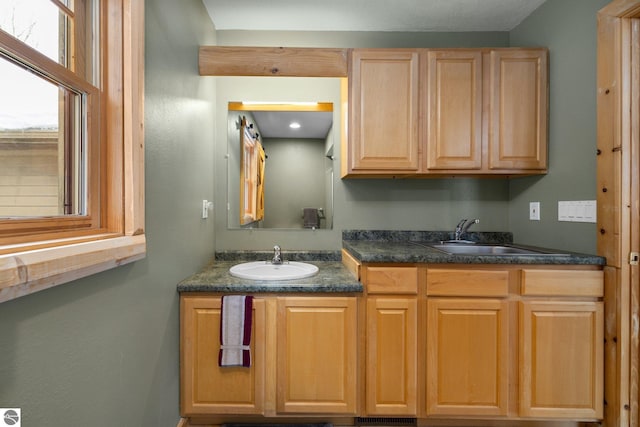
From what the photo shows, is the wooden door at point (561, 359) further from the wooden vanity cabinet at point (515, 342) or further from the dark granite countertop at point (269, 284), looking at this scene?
the dark granite countertop at point (269, 284)

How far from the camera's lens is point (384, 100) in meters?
1.87

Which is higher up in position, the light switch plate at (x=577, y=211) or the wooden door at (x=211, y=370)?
the light switch plate at (x=577, y=211)

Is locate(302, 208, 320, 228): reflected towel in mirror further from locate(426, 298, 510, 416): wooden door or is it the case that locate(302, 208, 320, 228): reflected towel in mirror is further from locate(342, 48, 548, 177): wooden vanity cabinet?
locate(426, 298, 510, 416): wooden door

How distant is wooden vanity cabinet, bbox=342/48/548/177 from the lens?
6.11 feet

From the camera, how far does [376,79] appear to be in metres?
1.87

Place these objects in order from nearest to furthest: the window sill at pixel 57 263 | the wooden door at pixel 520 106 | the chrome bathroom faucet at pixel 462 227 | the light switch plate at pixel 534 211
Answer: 1. the window sill at pixel 57 263
2. the wooden door at pixel 520 106
3. the light switch plate at pixel 534 211
4. the chrome bathroom faucet at pixel 462 227

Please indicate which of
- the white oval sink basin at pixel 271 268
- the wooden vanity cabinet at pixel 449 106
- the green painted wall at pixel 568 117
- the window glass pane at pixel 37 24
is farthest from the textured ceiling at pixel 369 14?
the white oval sink basin at pixel 271 268

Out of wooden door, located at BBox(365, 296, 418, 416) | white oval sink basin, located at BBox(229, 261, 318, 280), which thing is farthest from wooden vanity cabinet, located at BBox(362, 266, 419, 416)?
white oval sink basin, located at BBox(229, 261, 318, 280)

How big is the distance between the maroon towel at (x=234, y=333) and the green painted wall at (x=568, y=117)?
1923mm

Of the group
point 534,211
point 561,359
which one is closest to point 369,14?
point 534,211

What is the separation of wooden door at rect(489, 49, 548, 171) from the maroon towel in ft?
5.98

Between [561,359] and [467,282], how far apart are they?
626 millimetres

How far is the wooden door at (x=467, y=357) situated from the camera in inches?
61.1

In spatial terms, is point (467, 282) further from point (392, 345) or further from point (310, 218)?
point (310, 218)
